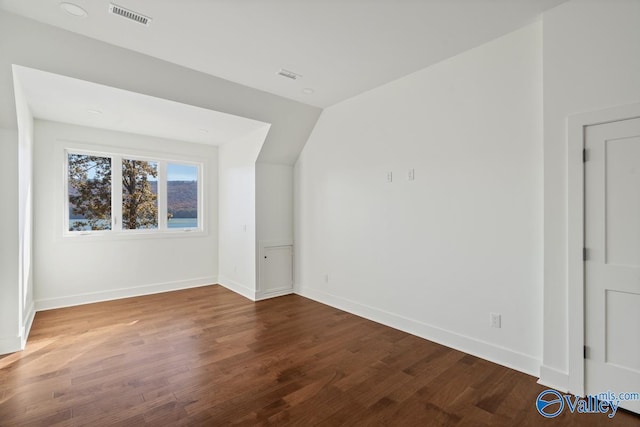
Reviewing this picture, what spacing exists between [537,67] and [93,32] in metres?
3.69

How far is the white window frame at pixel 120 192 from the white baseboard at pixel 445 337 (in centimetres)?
293

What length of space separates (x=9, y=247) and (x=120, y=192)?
83.1 inches

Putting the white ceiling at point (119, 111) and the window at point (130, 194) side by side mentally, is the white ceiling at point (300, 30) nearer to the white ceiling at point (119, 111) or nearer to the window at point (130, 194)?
the white ceiling at point (119, 111)

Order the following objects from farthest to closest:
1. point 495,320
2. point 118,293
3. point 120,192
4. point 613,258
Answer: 1. point 120,192
2. point 118,293
3. point 495,320
4. point 613,258

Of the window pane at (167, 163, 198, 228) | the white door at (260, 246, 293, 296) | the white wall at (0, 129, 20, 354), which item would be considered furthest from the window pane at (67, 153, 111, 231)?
the white door at (260, 246, 293, 296)

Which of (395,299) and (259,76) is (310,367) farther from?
(259,76)

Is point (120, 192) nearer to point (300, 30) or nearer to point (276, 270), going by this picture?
point (276, 270)

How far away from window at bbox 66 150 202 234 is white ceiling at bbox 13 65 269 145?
0.56m

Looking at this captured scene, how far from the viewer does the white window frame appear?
463cm

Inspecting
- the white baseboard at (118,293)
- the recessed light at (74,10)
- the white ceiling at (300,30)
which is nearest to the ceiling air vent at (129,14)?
the white ceiling at (300,30)

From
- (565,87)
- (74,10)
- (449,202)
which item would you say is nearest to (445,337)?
(449,202)

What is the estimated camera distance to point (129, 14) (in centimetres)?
241

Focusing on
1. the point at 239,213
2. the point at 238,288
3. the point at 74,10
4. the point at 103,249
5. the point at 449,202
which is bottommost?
the point at 238,288

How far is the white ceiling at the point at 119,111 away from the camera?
314cm
